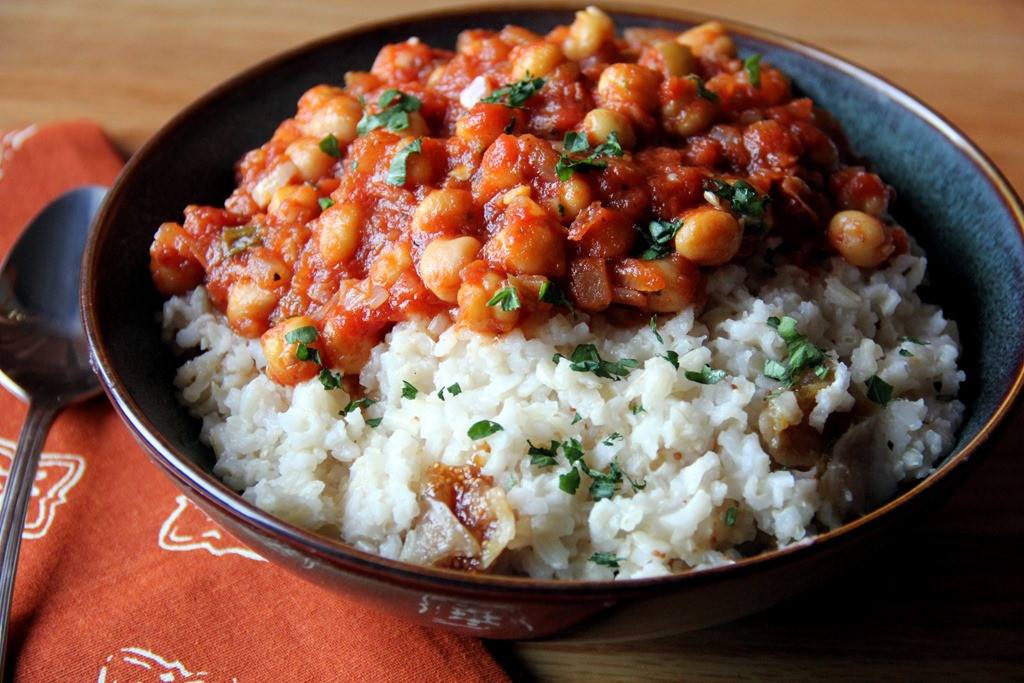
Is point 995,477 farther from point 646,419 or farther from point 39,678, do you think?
point 39,678

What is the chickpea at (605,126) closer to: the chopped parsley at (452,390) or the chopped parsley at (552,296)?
the chopped parsley at (552,296)

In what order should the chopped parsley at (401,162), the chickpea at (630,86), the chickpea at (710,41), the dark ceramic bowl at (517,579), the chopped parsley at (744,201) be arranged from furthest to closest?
the chickpea at (710,41)
the chickpea at (630,86)
the chopped parsley at (401,162)
the chopped parsley at (744,201)
the dark ceramic bowl at (517,579)

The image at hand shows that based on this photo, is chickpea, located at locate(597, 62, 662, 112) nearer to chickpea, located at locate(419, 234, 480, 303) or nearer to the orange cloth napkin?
chickpea, located at locate(419, 234, 480, 303)

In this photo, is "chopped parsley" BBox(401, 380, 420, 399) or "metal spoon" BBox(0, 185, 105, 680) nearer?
"chopped parsley" BBox(401, 380, 420, 399)

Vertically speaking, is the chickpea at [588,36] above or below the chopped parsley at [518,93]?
above

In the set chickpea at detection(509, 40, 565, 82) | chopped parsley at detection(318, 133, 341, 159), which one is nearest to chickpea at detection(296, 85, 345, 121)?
chopped parsley at detection(318, 133, 341, 159)

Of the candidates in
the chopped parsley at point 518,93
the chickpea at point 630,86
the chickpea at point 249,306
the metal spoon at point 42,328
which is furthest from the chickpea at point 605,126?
the metal spoon at point 42,328

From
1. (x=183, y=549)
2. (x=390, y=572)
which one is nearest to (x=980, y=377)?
(x=390, y=572)
